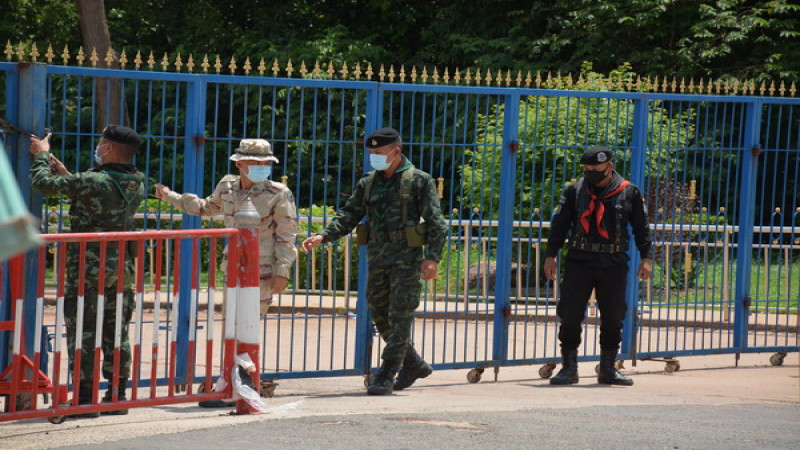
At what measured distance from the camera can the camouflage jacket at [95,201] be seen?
7.41 meters

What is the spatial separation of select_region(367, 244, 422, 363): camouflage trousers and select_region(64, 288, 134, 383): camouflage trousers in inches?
73.6

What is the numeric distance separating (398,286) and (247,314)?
1.61m

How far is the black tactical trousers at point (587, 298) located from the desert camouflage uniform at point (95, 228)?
11.3 feet

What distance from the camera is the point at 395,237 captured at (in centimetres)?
880

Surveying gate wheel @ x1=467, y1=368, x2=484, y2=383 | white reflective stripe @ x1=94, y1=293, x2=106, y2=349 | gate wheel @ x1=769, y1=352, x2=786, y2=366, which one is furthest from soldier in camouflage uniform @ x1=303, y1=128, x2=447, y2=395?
gate wheel @ x1=769, y1=352, x2=786, y2=366

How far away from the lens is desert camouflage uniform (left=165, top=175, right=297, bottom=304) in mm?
8336

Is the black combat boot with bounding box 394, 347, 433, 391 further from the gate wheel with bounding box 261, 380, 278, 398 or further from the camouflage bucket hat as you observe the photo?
the camouflage bucket hat

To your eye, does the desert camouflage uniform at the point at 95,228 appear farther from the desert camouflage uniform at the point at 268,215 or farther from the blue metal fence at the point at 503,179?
the desert camouflage uniform at the point at 268,215

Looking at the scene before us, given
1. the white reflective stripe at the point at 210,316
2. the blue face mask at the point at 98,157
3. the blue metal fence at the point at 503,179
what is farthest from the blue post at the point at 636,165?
the blue face mask at the point at 98,157

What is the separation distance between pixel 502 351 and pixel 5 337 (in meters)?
3.92

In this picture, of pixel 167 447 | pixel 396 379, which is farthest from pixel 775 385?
pixel 167 447

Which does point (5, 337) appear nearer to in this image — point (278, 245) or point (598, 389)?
point (278, 245)

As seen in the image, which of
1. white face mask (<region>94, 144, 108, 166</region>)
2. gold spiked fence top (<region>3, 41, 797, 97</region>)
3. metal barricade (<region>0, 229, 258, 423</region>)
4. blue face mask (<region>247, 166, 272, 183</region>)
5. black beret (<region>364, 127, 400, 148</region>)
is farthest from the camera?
gold spiked fence top (<region>3, 41, 797, 97</region>)

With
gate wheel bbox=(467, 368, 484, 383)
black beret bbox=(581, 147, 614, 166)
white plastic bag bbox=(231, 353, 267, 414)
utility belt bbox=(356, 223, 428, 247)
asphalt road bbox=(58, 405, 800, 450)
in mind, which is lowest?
gate wheel bbox=(467, 368, 484, 383)
